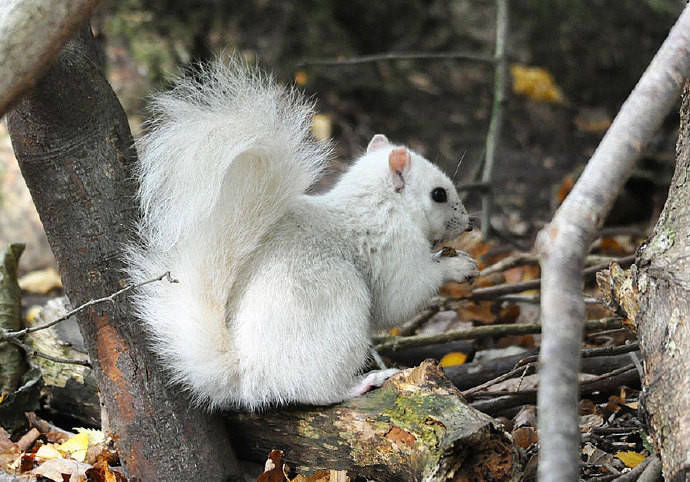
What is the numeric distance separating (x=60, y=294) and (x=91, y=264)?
7.76ft

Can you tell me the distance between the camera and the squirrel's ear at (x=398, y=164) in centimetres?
243

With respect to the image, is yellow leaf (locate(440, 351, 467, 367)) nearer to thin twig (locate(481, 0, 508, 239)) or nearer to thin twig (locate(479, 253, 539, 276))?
thin twig (locate(479, 253, 539, 276))

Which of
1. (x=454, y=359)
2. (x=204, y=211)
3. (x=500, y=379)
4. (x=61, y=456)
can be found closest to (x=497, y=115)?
(x=454, y=359)

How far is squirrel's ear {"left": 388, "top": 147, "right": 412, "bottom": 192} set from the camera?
2.43m

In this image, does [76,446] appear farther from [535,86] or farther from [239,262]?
[535,86]

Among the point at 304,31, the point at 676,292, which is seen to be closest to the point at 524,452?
the point at 676,292

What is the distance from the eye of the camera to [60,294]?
4211 millimetres

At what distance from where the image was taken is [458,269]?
2479 mm

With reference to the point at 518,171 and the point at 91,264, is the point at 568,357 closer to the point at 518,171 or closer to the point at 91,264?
the point at 91,264

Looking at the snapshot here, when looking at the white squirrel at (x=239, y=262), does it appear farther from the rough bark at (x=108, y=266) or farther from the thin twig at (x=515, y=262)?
the thin twig at (x=515, y=262)

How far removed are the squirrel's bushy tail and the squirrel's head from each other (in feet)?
1.59

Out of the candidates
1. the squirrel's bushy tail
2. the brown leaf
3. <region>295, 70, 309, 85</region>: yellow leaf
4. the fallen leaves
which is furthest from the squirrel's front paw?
<region>295, 70, 309, 85</region>: yellow leaf

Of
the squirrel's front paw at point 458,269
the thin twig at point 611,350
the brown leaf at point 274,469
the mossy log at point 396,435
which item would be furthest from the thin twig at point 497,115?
the brown leaf at point 274,469

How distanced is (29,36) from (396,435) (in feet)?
3.80
